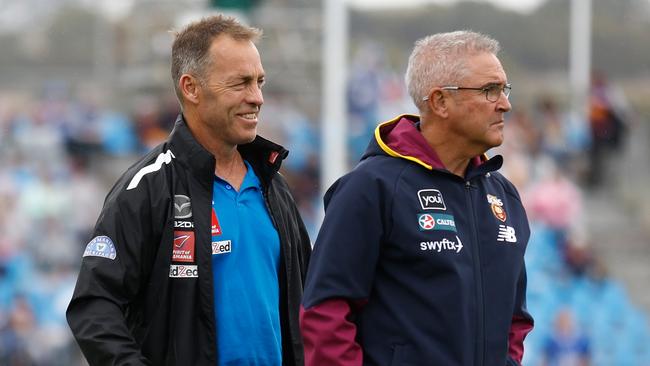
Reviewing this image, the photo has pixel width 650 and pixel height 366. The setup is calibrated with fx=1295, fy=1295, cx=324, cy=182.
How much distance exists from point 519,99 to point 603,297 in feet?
24.2

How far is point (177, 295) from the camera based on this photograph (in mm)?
4047

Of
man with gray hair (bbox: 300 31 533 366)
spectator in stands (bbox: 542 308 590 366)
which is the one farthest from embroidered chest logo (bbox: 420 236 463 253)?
spectator in stands (bbox: 542 308 590 366)

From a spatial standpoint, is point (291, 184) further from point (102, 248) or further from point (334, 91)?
point (102, 248)

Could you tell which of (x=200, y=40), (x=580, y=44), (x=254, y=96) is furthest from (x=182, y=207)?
(x=580, y=44)

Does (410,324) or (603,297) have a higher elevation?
(410,324)

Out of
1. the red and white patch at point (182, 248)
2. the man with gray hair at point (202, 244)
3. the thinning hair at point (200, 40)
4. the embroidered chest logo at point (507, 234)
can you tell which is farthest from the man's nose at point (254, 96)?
the embroidered chest logo at point (507, 234)

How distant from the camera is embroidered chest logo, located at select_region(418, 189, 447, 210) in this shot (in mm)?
3916

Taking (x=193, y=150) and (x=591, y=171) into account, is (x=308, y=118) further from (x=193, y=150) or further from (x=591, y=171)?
(x=193, y=150)

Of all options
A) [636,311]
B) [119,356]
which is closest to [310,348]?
[119,356]

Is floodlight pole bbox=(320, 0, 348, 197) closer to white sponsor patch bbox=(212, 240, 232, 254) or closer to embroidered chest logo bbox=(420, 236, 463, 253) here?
white sponsor patch bbox=(212, 240, 232, 254)

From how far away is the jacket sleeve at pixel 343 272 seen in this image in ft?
12.5

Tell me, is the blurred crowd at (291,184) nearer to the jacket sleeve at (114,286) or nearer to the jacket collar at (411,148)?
the jacket collar at (411,148)

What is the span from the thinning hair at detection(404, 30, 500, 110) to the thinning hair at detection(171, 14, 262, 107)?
608 mm

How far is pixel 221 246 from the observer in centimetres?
412
